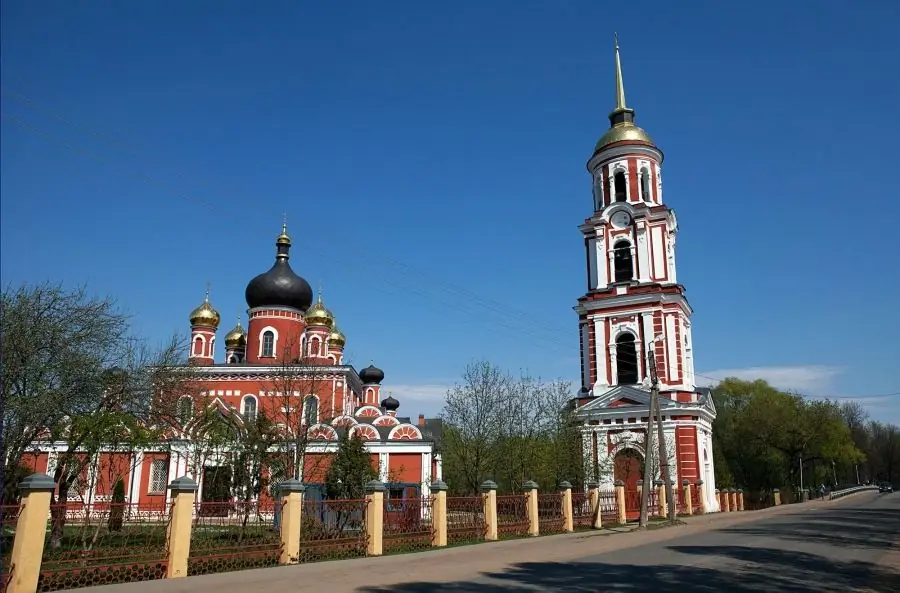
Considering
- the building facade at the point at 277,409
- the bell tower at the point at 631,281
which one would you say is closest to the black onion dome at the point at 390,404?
the building facade at the point at 277,409

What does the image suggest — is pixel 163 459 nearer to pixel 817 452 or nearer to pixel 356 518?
pixel 356 518

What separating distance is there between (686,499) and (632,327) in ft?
26.6

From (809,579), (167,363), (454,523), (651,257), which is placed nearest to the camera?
(809,579)

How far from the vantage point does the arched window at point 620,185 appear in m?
35.3

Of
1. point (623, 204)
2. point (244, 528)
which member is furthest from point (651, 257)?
point (244, 528)

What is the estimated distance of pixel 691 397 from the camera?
31.8m

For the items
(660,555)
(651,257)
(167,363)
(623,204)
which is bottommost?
(660,555)

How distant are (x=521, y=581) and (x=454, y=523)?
23.4 feet

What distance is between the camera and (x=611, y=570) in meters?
11.7

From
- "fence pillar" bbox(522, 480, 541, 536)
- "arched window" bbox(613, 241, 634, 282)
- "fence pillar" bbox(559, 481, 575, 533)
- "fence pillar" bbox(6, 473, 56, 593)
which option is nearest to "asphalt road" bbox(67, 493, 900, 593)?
"fence pillar" bbox(6, 473, 56, 593)

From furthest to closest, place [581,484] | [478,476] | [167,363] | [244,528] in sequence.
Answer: [581,484], [478,476], [167,363], [244,528]

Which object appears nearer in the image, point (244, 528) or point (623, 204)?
point (244, 528)

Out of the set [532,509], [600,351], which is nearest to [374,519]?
[532,509]

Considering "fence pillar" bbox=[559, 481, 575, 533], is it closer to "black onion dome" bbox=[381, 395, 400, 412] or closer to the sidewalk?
the sidewalk
